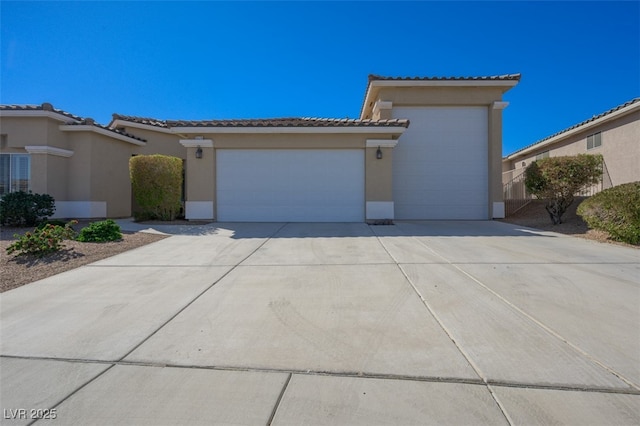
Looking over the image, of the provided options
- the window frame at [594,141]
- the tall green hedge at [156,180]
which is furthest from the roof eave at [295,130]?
the window frame at [594,141]

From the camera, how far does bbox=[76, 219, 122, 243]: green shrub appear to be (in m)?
7.46

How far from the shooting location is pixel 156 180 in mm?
11023

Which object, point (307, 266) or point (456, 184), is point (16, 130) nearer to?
point (307, 266)

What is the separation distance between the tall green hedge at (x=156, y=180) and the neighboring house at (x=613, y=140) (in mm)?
16299

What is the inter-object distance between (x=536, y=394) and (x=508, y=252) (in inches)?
196

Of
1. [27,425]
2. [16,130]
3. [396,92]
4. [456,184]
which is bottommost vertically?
[27,425]

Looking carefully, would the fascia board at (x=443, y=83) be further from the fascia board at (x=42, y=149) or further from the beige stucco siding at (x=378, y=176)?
the fascia board at (x=42, y=149)

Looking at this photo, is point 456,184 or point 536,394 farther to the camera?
point 456,184

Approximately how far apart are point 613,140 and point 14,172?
2335cm

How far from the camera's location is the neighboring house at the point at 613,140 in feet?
39.1

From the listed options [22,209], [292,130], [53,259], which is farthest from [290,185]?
[22,209]

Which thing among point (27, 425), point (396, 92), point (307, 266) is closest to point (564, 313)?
point (307, 266)

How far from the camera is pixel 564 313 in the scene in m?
3.45

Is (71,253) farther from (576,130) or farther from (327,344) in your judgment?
(576,130)
